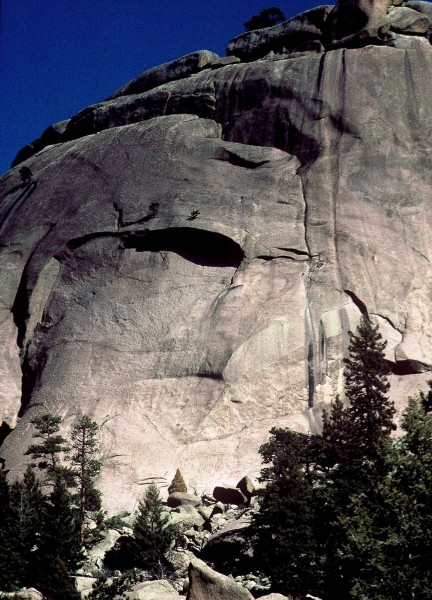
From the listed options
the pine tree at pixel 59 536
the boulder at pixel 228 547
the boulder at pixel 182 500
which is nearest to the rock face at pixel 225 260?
the boulder at pixel 182 500

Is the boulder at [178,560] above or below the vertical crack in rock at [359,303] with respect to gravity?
below

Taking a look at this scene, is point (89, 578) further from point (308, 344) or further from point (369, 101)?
point (369, 101)

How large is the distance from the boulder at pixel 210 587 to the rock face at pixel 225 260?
392 inches

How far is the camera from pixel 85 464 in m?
32.8

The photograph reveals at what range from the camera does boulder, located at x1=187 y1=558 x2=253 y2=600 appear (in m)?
23.6

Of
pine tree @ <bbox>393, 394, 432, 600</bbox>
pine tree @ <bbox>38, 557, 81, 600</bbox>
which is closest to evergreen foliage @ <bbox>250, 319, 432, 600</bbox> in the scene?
pine tree @ <bbox>393, 394, 432, 600</bbox>

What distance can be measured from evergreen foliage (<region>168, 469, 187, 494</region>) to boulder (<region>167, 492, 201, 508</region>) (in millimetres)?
355

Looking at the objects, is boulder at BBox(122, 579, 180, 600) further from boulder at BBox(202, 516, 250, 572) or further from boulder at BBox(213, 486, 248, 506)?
boulder at BBox(213, 486, 248, 506)

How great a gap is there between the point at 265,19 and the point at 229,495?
129 ft

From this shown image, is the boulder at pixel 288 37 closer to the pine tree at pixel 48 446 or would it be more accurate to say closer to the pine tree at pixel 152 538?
the pine tree at pixel 48 446

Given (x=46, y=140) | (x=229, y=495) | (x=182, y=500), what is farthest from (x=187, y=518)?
(x=46, y=140)

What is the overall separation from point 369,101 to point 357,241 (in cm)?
767

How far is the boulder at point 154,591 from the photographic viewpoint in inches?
956

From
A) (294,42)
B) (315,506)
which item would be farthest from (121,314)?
(294,42)
